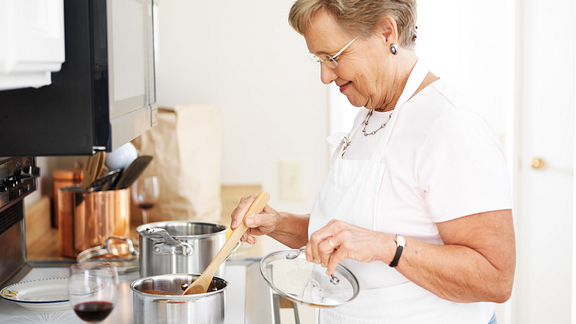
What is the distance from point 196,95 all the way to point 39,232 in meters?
0.80

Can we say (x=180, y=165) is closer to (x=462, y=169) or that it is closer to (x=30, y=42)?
(x=462, y=169)

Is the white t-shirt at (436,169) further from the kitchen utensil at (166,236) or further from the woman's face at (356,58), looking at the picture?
the kitchen utensil at (166,236)

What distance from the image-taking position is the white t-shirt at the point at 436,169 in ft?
2.95

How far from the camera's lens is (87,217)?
1.56 metres

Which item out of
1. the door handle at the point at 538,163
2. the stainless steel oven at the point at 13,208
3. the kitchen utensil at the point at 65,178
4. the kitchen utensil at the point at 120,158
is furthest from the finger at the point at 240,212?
the door handle at the point at 538,163

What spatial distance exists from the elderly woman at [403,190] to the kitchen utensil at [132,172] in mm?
588

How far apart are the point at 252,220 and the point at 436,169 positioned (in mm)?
418

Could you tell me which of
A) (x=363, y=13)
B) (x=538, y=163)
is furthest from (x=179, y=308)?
(x=538, y=163)

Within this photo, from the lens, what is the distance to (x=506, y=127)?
2256 mm

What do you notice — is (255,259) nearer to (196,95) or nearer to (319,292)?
(319,292)

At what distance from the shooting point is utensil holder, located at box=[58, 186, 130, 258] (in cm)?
156

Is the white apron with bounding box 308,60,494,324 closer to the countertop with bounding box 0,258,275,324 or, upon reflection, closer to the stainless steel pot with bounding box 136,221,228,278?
the countertop with bounding box 0,258,275,324

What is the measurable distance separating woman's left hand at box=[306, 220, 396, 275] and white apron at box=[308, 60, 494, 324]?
0.11 m

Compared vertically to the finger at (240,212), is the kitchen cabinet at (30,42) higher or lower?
higher
